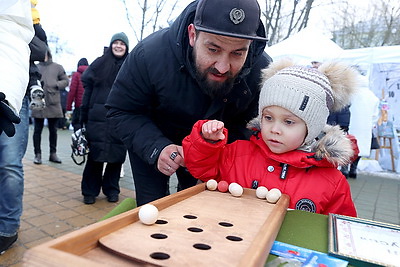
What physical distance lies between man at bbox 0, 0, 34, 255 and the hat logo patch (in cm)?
96

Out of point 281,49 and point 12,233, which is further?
point 281,49

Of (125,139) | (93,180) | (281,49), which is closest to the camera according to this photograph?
(125,139)

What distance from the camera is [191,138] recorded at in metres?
1.55

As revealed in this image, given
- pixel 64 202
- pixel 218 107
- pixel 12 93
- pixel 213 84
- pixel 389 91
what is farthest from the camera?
pixel 389 91

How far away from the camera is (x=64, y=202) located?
3730 millimetres

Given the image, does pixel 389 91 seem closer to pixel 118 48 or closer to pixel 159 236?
pixel 118 48

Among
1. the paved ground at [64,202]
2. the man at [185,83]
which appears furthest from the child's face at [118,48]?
the man at [185,83]

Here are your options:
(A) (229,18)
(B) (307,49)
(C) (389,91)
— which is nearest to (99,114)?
(A) (229,18)

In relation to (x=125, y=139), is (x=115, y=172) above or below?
below

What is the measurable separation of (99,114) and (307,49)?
15.1 ft

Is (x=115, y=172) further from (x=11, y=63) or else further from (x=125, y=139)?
(x=11, y=63)

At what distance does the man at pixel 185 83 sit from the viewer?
1.59m

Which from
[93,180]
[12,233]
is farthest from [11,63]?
[93,180]

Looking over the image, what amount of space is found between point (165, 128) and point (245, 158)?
24.4 inches
